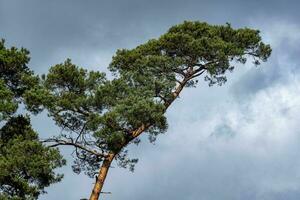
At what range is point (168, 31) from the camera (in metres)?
31.8

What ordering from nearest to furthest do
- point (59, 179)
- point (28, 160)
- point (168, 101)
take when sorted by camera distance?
point (28, 160)
point (59, 179)
point (168, 101)

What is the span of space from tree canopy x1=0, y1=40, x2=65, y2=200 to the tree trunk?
1743 mm

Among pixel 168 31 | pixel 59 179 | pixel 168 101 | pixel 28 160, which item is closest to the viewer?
pixel 28 160

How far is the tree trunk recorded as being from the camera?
90.9ft

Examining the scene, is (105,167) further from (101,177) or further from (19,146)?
(19,146)

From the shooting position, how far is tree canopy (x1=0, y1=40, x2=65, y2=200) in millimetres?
26234

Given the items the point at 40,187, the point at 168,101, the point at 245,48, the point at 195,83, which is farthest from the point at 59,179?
the point at 245,48

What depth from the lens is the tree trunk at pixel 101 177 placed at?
27719 millimetres

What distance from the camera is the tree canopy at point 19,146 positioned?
26.2m

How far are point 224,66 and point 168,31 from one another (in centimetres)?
344

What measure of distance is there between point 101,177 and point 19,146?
405 centimetres

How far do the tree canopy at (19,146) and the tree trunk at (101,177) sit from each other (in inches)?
68.6

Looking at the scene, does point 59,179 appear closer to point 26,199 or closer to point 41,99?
point 26,199

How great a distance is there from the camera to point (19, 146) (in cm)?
2661
